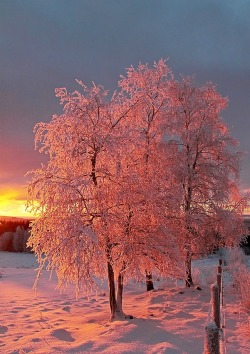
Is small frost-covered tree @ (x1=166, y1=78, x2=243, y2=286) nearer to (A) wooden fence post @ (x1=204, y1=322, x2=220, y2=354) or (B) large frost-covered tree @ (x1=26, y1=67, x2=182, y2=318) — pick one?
(B) large frost-covered tree @ (x1=26, y1=67, x2=182, y2=318)

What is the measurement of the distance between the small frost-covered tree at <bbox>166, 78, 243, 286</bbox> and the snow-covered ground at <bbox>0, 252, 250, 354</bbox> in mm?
2491

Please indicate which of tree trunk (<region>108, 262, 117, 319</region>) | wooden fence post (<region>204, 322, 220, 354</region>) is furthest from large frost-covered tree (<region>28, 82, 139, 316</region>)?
wooden fence post (<region>204, 322, 220, 354</region>)

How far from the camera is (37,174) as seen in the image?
11.9m

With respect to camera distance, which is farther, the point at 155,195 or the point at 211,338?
the point at 155,195

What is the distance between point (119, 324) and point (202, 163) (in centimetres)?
817

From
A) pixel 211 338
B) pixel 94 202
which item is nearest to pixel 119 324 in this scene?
pixel 94 202

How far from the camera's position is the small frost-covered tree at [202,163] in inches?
644

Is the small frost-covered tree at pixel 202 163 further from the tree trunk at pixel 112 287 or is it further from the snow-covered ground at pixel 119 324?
the tree trunk at pixel 112 287

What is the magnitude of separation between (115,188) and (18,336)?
16.4 ft

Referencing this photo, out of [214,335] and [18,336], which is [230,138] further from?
[214,335]

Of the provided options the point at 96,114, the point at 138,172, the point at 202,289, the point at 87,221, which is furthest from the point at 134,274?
the point at 202,289

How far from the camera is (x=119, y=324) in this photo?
11.0m

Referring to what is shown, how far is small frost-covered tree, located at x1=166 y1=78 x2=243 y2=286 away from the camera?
1636 centimetres

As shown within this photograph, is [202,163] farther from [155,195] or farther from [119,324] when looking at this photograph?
[119,324]
